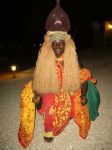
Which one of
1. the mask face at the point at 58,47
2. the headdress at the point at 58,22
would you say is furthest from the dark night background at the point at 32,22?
the mask face at the point at 58,47

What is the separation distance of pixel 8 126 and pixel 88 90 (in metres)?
2.01

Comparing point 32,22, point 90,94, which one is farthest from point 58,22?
point 32,22

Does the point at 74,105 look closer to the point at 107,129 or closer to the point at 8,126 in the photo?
the point at 107,129

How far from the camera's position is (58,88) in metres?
4.05

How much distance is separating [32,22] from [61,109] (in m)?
24.3

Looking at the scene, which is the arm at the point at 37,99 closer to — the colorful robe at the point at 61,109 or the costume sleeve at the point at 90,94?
the colorful robe at the point at 61,109

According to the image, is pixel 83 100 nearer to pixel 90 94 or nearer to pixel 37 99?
pixel 90 94

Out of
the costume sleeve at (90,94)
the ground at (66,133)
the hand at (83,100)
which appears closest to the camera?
the hand at (83,100)

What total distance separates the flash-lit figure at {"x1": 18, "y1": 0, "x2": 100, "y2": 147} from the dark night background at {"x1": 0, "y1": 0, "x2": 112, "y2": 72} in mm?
18449

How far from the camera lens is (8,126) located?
5285mm

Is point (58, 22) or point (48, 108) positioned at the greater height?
point (58, 22)

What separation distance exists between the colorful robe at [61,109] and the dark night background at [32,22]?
1843 centimetres

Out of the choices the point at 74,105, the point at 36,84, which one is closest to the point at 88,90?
the point at 74,105

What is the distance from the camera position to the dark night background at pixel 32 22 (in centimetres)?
2408
